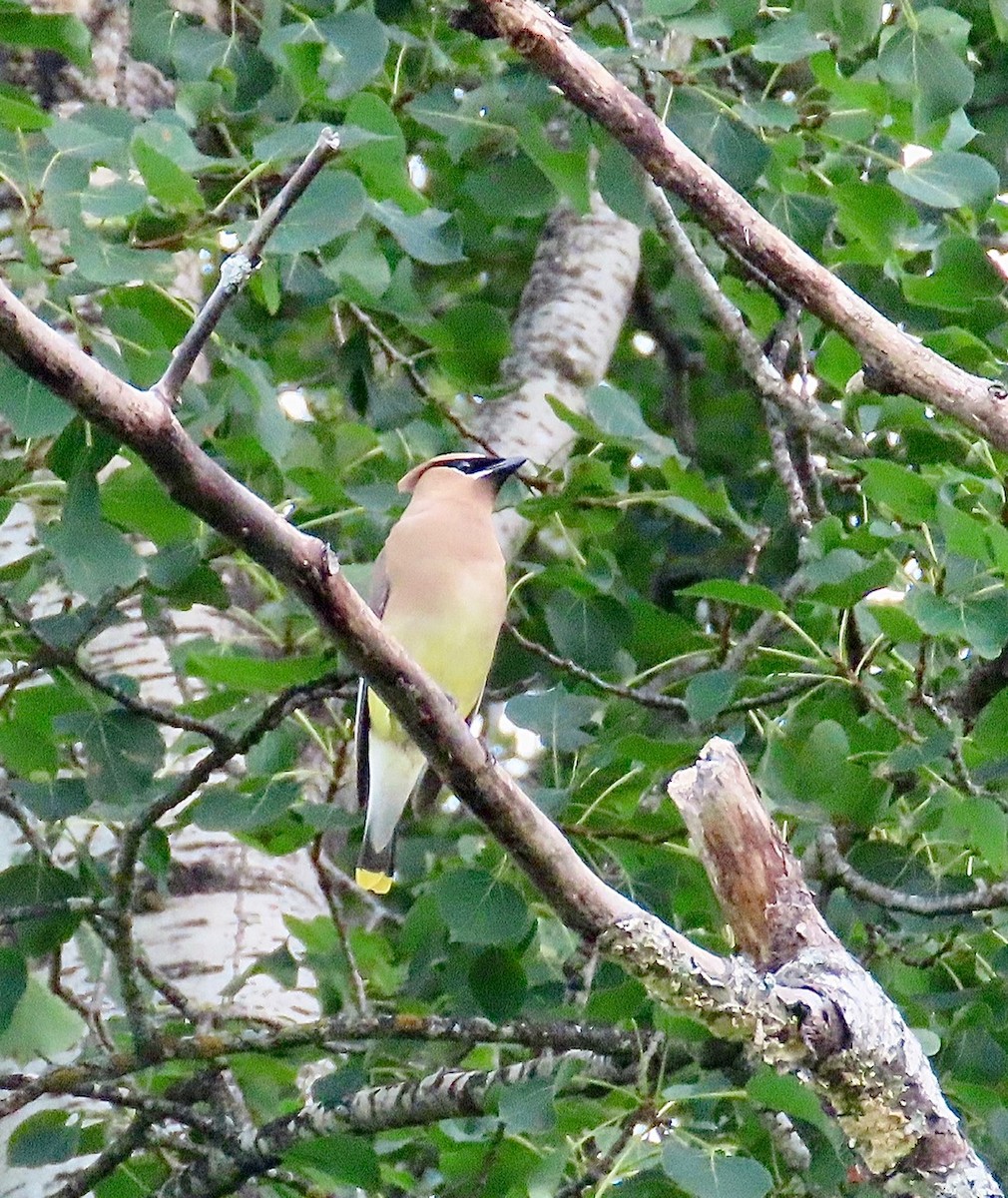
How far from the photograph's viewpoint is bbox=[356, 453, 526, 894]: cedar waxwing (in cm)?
394

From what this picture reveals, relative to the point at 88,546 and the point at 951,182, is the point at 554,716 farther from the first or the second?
the point at 951,182

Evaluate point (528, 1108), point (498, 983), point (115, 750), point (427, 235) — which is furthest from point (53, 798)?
point (427, 235)

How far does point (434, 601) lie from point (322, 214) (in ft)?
4.89

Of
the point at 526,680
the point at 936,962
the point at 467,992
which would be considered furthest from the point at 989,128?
the point at 467,992

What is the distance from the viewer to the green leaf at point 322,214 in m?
2.59

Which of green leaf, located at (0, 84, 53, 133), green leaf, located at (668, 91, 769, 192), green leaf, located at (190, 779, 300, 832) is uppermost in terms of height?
green leaf, located at (0, 84, 53, 133)

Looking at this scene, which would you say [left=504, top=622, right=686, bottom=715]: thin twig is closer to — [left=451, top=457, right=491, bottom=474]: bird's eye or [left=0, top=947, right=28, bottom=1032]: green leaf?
[left=451, top=457, right=491, bottom=474]: bird's eye

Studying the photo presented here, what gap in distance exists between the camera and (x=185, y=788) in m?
2.95

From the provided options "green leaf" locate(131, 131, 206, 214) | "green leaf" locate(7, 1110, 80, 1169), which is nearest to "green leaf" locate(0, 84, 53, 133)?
"green leaf" locate(131, 131, 206, 214)

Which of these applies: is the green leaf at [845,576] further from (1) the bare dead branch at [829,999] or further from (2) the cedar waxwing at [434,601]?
(2) the cedar waxwing at [434,601]

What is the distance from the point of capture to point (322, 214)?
2619 mm

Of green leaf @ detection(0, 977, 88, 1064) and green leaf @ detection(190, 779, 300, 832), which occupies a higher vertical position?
green leaf @ detection(190, 779, 300, 832)

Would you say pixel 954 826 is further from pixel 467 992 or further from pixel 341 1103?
pixel 341 1103

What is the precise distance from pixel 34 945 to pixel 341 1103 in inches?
21.3
